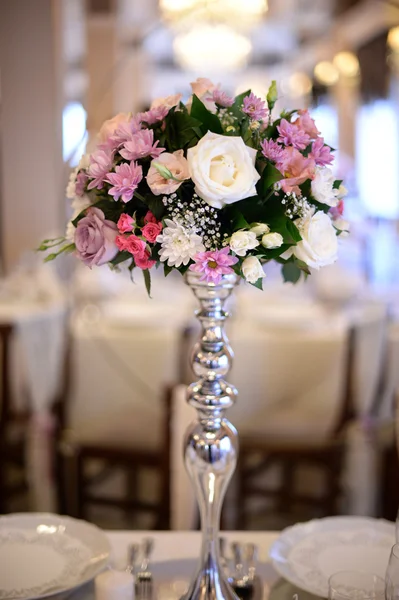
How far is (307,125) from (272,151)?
0.37 ft

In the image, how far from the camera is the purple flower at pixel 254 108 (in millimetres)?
947

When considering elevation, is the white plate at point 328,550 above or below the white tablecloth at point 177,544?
above

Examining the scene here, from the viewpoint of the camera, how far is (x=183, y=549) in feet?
4.29

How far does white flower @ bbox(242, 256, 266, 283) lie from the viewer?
903mm

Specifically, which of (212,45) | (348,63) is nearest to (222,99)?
(212,45)

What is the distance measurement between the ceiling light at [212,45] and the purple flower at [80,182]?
474 centimetres

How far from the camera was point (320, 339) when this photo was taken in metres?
2.92

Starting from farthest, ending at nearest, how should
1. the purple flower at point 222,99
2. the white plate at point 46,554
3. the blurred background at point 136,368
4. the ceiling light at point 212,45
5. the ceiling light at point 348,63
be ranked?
the ceiling light at point 348,63 < the ceiling light at point 212,45 < the blurred background at point 136,368 < the white plate at point 46,554 < the purple flower at point 222,99

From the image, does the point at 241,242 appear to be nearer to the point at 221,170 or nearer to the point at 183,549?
the point at 221,170

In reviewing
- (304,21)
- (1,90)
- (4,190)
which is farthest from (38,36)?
(304,21)

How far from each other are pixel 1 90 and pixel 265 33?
219 inches

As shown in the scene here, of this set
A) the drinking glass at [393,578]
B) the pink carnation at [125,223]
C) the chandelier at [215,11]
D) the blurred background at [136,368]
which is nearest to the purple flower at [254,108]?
the pink carnation at [125,223]

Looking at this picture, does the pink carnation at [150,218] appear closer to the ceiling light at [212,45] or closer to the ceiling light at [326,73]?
the ceiling light at [212,45]

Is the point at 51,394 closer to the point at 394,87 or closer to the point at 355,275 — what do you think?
the point at 355,275
